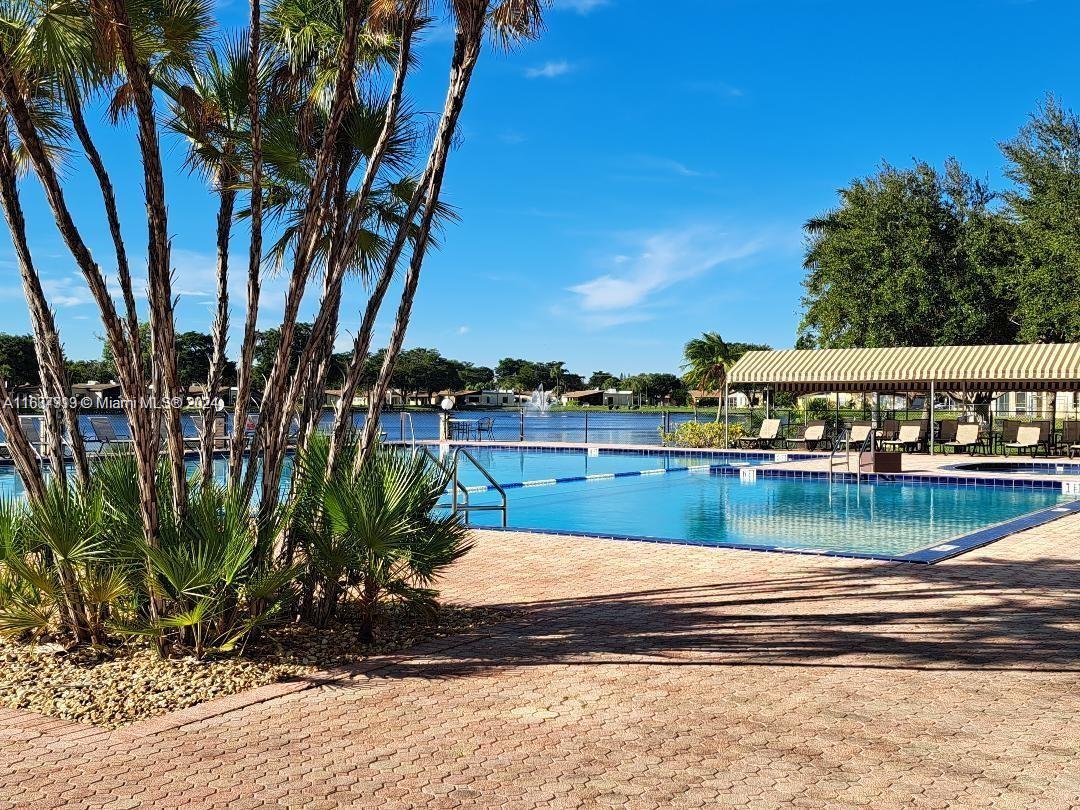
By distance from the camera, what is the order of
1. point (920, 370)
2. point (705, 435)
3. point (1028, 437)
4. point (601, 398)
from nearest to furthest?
1. point (1028, 437)
2. point (920, 370)
3. point (705, 435)
4. point (601, 398)

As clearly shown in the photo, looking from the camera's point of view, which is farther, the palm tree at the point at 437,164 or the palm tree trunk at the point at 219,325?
the palm tree at the point at 437,164

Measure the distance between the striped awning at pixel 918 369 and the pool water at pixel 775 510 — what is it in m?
6.55

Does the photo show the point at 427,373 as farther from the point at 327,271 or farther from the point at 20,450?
the point at 20,450

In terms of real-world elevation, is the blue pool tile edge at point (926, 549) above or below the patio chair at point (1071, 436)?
below

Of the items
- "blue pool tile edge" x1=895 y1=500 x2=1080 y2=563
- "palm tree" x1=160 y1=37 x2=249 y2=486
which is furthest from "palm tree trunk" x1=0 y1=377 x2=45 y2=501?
"blue pool tile edge" x1=895 y1=500 x2=1080 y2=563

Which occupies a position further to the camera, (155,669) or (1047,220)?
(1047,220)

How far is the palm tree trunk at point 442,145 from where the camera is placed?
6.04 metres

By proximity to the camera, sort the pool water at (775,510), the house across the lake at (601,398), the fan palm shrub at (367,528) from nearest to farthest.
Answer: the fan palm shrub at (367,528), the pool water at (775,510), the house across the lake at (601,398)

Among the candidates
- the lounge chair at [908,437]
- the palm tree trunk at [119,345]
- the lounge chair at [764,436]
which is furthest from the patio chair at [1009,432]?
the palm tree trunk at [119,345]

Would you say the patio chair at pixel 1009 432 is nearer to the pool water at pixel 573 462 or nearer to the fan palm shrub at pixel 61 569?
the pool water at pixel 573 462

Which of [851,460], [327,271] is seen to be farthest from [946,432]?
[327,271]

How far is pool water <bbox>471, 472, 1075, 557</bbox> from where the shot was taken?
1202 cm

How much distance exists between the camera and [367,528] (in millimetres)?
5414

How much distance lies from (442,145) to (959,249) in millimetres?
29512
